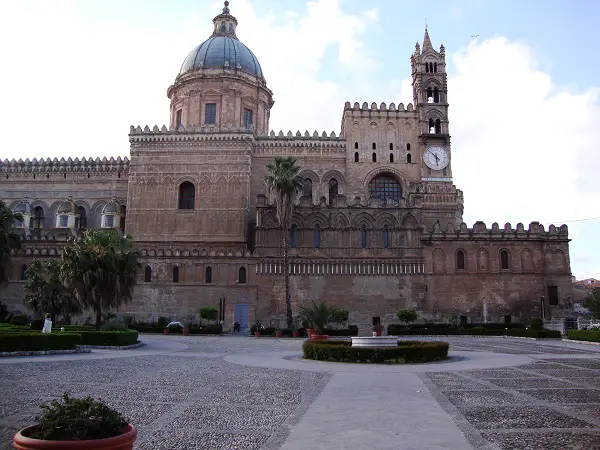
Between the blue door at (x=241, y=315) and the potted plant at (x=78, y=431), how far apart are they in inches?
1357

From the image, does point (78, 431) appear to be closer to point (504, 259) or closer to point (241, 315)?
point (241, 315)

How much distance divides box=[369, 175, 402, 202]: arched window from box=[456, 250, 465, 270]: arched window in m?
7.67

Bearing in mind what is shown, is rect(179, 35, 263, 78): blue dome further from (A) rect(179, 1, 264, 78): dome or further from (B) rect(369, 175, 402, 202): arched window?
(B) rect(369, 175, 402, 202): arched window

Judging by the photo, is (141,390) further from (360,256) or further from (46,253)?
(46,253)

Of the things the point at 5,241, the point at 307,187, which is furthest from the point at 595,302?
the point at 5,241

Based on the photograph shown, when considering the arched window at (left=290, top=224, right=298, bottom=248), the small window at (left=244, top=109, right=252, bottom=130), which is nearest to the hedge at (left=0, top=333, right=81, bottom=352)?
the arched window at (left=290, top=224, right=298, bottom=248)

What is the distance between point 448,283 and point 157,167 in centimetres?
2522

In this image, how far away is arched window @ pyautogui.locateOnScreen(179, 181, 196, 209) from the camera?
45.6 m

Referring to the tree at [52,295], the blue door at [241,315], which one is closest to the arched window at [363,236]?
the blue door at [241,315]

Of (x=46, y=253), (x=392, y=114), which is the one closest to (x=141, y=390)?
(x=46, y=253)

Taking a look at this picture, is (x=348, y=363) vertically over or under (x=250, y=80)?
under

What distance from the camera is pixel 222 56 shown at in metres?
51.0

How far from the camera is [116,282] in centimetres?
2827

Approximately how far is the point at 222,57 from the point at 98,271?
29559 mm
